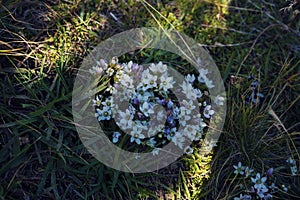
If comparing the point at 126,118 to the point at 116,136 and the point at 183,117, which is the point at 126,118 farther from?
the point at 183,117

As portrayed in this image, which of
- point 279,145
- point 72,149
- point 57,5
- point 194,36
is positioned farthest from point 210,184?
point 57,5

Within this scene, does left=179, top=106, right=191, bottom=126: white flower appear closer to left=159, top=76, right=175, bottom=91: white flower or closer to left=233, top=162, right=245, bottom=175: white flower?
left=159, top=76, right=175, bottom=91: white flower

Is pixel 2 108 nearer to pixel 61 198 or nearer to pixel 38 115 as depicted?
pixel 38 115

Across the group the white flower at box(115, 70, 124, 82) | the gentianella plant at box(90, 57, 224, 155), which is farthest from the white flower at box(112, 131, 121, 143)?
the white flower at box(115, 70, 124, 82)

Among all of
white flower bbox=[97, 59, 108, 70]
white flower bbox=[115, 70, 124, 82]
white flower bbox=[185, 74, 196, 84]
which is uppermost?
white flower bbox=[97, 59, 108, 70]

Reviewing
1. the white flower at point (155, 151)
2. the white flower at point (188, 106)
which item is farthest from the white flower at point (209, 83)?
the white flower at point (155, 151)

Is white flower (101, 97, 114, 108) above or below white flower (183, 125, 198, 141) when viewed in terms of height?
above

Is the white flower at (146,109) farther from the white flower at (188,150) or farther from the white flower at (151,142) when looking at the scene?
the white flower at (188,150)
